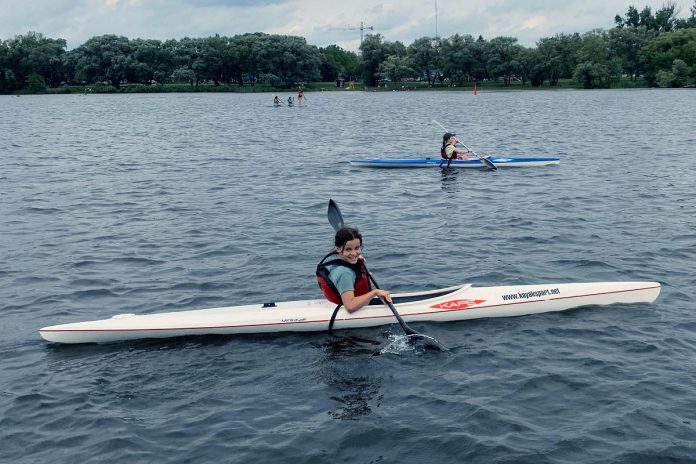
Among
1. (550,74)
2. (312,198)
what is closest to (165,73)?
(550,74)

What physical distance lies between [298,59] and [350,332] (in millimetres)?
117644

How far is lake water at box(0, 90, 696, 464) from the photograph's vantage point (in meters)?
7.32

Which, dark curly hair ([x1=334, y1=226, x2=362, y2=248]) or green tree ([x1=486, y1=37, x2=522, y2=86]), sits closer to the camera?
dark curly hair ([x1=334, y1=226, x2=362, y2=248])

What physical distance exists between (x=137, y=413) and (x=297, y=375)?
1.91 m

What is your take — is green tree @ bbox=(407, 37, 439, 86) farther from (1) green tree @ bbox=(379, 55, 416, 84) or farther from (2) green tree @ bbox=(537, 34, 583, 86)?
(2) green tree @ bbox=(537, 34, 583, 86)

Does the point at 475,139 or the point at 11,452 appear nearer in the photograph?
the point at 11,452

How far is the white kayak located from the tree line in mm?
102313

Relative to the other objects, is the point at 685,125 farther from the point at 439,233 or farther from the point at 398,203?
the point at 439,233

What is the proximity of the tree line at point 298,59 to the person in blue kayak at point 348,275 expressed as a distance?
104 m

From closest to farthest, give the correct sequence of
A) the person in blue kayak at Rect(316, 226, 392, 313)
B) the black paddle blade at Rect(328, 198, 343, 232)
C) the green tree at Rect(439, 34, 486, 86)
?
the person in blue kayak at Rect(316, 226, 392, 313) < the black paddle blade at Rect(328, 198, 343, 232) < the green tree at Rect(439, 34, 486, 86)

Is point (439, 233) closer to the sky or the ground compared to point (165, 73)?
closer to the ground

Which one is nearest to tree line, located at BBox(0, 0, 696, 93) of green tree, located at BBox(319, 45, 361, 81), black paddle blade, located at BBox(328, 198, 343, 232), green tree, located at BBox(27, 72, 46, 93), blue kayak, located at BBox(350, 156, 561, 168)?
green tree, located at BBox(27, 72, 46, 93)

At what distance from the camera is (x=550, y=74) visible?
112 meters

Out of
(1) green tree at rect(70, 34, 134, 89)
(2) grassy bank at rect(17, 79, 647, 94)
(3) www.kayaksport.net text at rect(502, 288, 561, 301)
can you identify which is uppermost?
(1) green tree at rect(70, 34, 134, 89)
